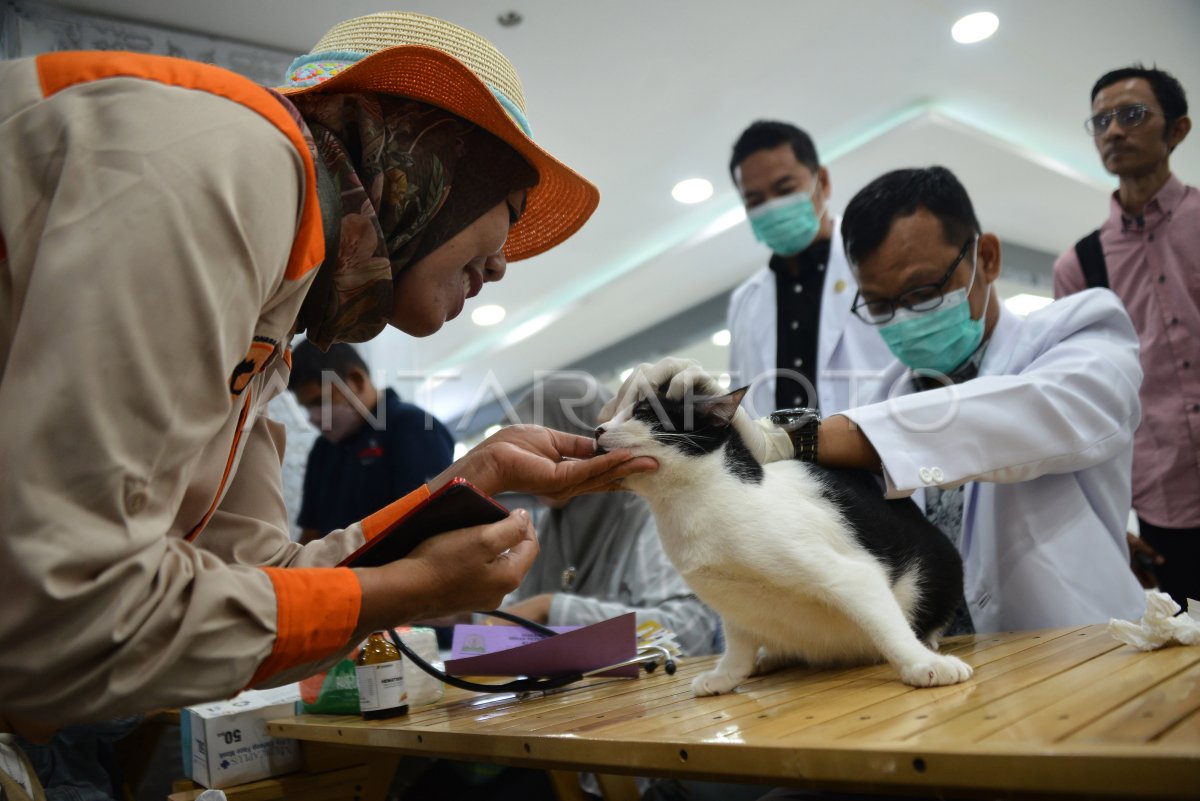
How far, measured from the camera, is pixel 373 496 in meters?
2.37

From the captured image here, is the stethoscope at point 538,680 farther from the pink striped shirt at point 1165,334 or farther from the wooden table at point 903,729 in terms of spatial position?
the pink striped shirt at point 1165,334

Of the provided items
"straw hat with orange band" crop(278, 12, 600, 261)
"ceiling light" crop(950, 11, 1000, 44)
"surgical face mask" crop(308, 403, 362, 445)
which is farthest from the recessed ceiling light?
"straw hat with orange band" crop(278, 12, 600, 261)

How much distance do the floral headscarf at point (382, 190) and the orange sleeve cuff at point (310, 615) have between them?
376mm

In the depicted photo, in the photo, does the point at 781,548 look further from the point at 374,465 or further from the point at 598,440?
the point at 374,465

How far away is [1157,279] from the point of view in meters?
2.39

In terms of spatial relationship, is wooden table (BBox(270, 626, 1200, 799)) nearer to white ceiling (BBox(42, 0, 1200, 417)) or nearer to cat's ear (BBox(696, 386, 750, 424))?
cat's ear (BBox(696, 386, 750, 424))

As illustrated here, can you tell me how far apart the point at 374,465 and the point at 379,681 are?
1225 millimetres

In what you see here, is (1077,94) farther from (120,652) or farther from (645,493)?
(120,652)

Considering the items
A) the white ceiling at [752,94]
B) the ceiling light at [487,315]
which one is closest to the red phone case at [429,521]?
the white ceiling at [752,94]

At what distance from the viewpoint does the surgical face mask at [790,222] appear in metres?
2.45

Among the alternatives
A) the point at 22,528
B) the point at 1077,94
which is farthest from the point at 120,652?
the point at 1077,94

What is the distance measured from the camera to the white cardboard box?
1.37 m

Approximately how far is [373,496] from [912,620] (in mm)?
1618

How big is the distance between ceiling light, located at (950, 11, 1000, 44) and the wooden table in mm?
2627
